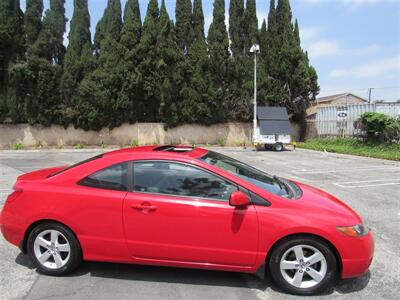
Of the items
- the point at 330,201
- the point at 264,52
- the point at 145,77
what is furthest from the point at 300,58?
the point at 330,201

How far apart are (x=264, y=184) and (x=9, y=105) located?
81.7 feet

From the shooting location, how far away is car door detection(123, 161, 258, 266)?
12.2ft

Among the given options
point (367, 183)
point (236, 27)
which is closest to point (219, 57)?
point (236, 27)

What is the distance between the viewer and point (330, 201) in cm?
412

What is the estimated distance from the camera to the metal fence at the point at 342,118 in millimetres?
22120

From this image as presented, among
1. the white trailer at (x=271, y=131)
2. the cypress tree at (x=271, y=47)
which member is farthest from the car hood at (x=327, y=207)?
the cypress tree at (x=271, y=47)

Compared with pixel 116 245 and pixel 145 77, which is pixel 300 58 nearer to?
pixel 145 77

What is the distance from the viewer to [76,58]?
2620 centimetres

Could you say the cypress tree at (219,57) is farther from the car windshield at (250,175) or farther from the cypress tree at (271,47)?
the car windshield at (250,175)

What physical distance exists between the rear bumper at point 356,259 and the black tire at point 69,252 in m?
2.85

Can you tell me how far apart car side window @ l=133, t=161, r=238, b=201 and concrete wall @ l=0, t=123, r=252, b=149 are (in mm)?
23539

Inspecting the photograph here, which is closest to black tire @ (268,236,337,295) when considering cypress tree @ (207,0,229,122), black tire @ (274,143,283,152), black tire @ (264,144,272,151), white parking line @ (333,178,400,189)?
white parking line @ (333,178,400,189)

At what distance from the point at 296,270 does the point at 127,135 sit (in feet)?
80.0

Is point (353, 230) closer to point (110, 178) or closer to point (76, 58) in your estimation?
point (110, 178)
